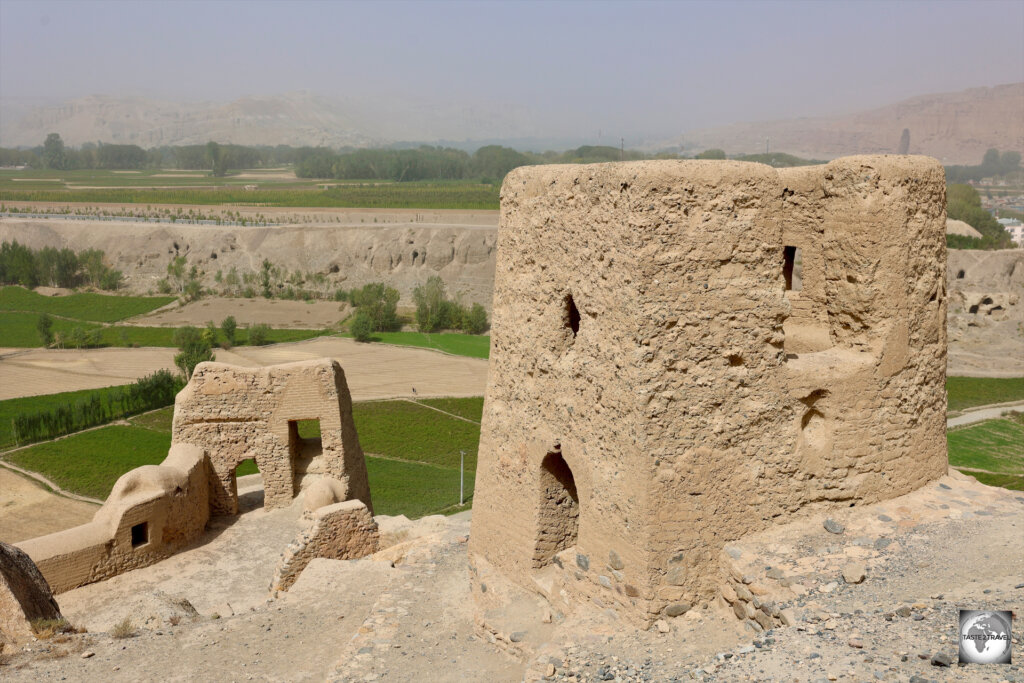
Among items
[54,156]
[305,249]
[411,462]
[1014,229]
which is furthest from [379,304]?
[54,156]

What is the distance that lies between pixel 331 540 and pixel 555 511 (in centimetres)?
558

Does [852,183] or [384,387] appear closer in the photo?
[852,183]

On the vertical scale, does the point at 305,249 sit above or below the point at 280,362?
above

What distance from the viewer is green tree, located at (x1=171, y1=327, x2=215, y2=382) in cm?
4519

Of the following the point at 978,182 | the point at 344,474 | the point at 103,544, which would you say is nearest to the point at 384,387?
the point at 344,474

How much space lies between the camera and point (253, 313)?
64812mm

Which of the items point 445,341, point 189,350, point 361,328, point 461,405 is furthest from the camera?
point 445,341

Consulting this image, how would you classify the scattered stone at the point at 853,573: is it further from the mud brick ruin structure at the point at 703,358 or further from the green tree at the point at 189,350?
the green tree at the point at 189,350

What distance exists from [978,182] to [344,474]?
571 ft

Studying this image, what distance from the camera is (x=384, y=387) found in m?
44.6

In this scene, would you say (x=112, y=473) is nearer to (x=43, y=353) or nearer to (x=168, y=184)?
(x=43, y=353)

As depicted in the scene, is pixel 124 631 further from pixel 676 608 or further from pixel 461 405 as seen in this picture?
pixel 461 405

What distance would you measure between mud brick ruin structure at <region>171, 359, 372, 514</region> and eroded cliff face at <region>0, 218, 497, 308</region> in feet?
174

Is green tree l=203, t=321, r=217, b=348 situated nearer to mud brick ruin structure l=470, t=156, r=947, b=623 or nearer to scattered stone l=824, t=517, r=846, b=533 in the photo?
mud brick ruin structure l=470, t=156, r=947, b=623
